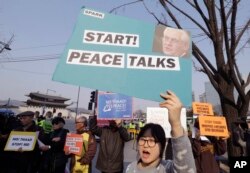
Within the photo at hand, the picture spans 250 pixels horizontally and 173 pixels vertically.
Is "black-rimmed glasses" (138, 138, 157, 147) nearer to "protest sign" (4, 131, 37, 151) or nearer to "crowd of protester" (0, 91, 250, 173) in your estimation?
"crowd of protester" (0, 91, 250, 173)

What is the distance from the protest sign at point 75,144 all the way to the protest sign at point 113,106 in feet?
1.94

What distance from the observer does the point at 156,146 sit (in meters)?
1.98

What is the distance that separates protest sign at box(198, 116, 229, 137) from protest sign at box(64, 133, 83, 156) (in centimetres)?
225

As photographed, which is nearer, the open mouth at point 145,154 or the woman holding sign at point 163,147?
the woman holding sign at point 163,147

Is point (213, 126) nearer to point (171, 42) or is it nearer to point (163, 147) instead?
point (171, 42)

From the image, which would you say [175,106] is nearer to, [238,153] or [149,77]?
[149,77]

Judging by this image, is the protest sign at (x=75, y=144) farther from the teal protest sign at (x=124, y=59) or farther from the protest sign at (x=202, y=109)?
the teal protest sign at (x=124, y=59)

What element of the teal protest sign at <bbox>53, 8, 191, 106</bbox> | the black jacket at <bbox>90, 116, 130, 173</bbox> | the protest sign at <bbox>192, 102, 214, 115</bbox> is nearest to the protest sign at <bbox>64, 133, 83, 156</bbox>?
the black jacket at <bbox>90, 116, 130, 173</bbox>

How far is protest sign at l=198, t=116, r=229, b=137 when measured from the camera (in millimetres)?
4148

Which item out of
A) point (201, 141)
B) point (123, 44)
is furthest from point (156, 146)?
point (201, 141)

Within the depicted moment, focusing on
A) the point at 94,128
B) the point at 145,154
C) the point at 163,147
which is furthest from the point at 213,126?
the point at 145,154

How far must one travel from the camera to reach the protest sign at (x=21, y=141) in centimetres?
532

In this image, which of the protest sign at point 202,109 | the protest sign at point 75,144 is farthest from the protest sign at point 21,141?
the protest sign at point 202,109

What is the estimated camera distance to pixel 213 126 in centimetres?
423
